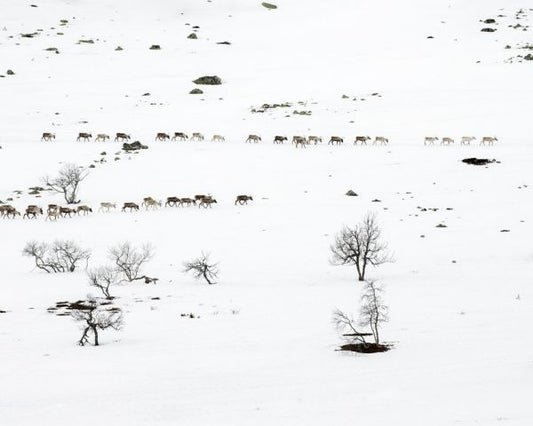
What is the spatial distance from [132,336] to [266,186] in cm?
2420

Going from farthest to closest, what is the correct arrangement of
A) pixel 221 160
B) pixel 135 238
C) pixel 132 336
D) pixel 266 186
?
pixel 221 160
pixel 266 186
pixel 135 238
pixel 132 336

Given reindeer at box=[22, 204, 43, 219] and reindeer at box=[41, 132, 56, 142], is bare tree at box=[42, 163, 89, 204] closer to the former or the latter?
reindeer at box=[22, 204, 43, 219]

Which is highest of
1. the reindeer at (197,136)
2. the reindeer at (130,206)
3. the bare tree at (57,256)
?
the reindeer at (197,136)

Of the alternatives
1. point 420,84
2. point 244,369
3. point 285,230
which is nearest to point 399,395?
point 244,369

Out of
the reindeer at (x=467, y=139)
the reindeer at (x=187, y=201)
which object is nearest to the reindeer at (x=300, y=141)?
the reindeer at (x=467, y=139)

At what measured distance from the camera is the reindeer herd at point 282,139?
159ft

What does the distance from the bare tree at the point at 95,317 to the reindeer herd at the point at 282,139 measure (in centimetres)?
3106

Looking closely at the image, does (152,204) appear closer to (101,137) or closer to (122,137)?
(122,137)

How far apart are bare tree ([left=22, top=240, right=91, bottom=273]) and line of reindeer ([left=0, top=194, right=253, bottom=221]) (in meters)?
7.41

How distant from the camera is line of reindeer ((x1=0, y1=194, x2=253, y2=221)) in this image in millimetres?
36188

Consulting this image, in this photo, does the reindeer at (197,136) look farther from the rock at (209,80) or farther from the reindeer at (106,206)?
the rock at (209,80)

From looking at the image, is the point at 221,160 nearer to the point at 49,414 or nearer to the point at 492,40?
the point at 49,414

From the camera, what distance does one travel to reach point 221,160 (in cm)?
4666

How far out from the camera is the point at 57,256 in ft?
87.0
